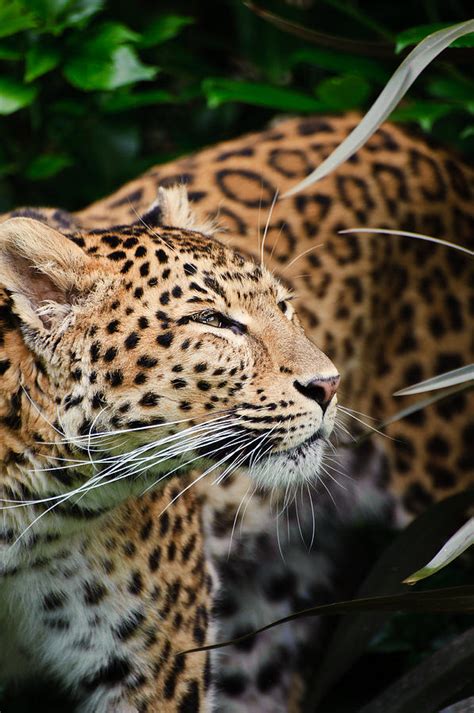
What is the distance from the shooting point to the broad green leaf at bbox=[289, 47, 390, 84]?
599 cm

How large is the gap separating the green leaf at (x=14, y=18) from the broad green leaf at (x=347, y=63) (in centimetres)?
130

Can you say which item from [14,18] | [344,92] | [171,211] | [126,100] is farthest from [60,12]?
[171,211]

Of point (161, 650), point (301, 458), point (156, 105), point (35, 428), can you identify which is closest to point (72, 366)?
point (35, 428)

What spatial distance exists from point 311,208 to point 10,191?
1.99m

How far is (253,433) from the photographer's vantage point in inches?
139

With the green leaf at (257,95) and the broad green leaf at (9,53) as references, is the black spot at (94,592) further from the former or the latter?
the broad green leaf at (9,53)

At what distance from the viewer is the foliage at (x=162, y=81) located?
5.65 m

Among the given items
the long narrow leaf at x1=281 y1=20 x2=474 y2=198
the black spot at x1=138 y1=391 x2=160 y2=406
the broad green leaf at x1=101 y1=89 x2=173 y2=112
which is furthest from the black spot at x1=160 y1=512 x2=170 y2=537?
the broad green leaf at x1=101 y1=89 x2=173 y2=112

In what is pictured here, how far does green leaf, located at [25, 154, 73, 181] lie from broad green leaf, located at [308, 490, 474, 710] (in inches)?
104

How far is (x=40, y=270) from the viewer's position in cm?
348

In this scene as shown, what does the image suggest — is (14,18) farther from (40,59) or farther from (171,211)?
(171,211)

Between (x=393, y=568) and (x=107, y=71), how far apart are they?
102 inches

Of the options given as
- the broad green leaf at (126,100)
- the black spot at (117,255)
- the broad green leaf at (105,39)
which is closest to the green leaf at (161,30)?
the broad green leaf at (126,100)

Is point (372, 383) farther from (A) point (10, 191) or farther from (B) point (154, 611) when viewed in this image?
(A) point (10, 191)
